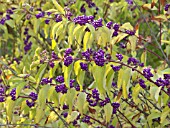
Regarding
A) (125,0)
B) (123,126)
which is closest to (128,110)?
(123,126)

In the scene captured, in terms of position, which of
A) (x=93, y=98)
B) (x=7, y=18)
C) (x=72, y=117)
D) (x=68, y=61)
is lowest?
(x=72, y=117)

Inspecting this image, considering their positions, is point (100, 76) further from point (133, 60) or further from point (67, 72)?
point (133, 60)

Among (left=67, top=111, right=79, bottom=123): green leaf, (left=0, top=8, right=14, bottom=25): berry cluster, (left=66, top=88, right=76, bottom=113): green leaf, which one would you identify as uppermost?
(left=0, top=8, right=14, bottom=25): berry cluster

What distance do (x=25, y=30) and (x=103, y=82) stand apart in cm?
248

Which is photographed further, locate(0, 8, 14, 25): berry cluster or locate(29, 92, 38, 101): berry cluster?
locate(0, 8, 14, 25): berry cluster

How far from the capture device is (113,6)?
12.6 feet

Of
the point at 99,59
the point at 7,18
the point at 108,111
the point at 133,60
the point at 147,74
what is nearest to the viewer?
the point at 99,59

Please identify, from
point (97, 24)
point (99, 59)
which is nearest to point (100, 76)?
point (99, 59)

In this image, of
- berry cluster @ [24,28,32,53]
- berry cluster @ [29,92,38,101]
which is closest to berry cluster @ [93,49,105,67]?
berry cluster @ [29,92,38,101]

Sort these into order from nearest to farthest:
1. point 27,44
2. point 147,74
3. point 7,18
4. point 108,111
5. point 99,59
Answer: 1. point 99,59
2. point 147,74
3. point 108,111
4. point 7,18
5. point 27,44

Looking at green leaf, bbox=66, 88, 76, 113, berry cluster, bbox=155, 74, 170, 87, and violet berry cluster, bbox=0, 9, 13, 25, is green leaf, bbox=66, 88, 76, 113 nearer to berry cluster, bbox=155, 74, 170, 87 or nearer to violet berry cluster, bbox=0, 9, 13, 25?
berry cluster, bbox=155, 74, 170, 87

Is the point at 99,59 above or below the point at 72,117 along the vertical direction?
above

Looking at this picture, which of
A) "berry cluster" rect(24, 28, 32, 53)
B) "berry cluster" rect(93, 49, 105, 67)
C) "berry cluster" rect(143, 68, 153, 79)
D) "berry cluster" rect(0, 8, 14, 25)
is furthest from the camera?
"berry cluster" rect(24, 28, 32, 53)

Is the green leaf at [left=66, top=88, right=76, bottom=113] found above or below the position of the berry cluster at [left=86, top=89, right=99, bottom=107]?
above
